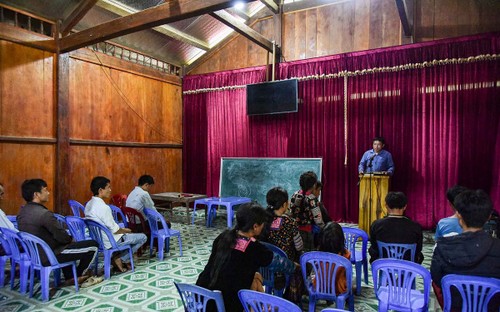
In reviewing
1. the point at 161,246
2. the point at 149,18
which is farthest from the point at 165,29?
the point at 161,246

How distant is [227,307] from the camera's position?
1.85 meters

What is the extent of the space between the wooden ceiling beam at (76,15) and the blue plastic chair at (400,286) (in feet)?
19.5

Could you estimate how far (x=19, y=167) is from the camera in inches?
209

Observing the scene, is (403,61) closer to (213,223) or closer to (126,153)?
(213,223)

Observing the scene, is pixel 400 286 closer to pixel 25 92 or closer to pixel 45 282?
pixel 45 282

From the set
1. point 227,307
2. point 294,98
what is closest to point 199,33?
point 294,98

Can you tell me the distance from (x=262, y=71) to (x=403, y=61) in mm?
2832

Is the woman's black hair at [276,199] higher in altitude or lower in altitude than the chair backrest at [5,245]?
higher

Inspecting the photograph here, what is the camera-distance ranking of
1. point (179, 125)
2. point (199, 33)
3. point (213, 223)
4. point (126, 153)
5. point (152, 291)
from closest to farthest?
point (152, 291)
point (213, 223)
point (126, 153)
point (199, 33)
point (179, 125)

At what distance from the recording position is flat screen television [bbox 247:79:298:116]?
267 inches

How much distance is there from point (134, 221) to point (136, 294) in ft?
4.03

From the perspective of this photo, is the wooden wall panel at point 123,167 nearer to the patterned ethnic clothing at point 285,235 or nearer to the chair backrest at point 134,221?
the chair backrest at point 134,221

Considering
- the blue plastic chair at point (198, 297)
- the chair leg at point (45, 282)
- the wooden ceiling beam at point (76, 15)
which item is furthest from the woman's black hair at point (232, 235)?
the wooden ceiling beam at point (76, 15)

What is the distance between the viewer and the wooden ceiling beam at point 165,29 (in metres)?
6.15
